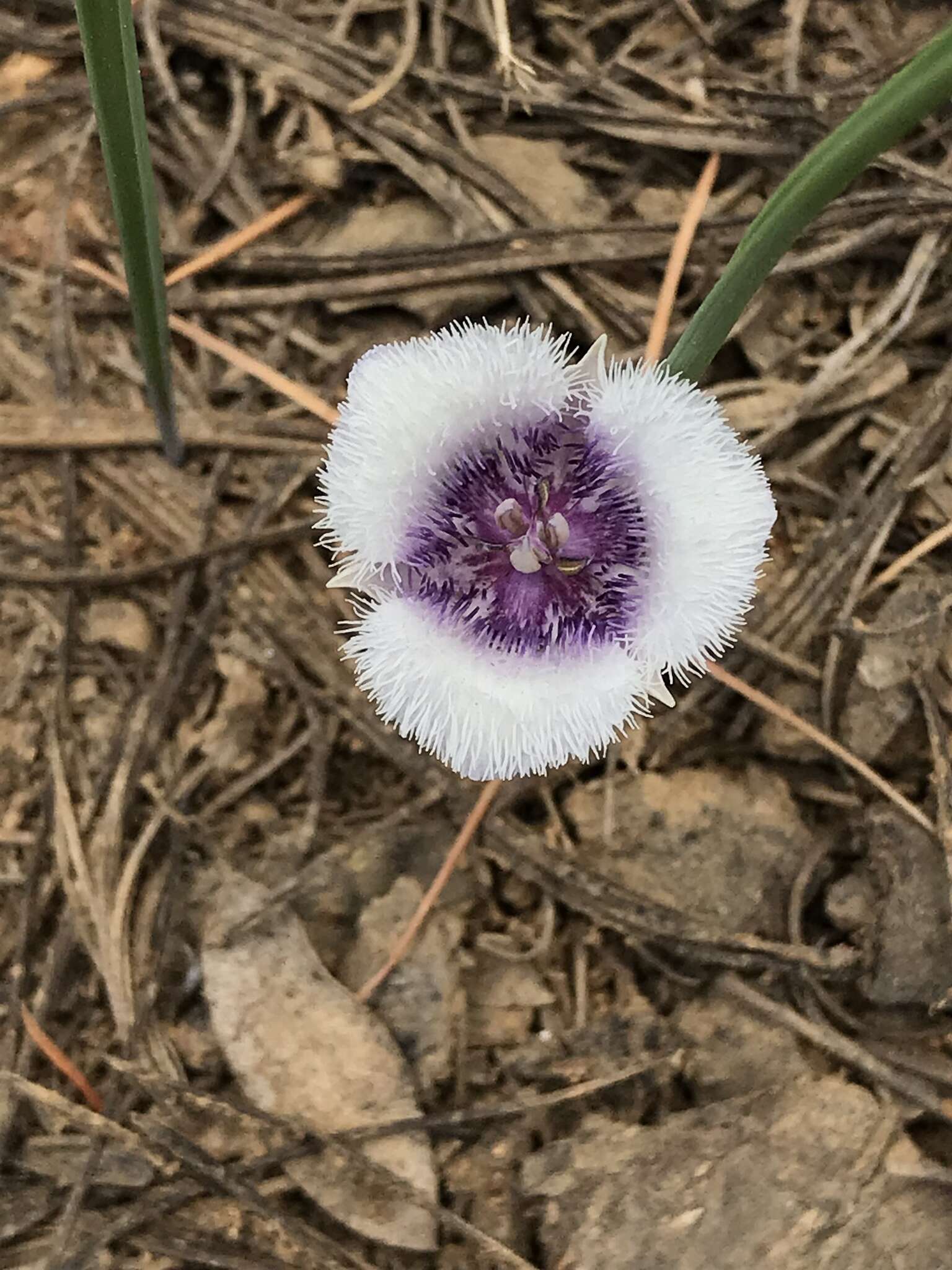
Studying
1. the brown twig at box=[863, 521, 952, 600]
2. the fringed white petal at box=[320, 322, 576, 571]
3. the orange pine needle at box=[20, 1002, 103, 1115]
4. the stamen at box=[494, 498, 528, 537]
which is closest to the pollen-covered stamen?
the stamen at box=[494, 498, 528, 537]

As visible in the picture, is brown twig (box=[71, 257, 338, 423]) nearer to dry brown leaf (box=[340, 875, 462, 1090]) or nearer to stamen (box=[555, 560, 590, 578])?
stamen (box=[555, 560, 590, 578])

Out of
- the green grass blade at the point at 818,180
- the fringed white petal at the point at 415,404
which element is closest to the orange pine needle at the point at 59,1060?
the fringed white petal at the point at 415,404

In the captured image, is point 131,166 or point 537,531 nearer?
point 131,166

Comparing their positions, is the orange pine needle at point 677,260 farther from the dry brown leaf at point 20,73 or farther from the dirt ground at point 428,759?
the dry brown leaf at point 20,73

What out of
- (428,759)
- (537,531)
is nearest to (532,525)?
(537,531)

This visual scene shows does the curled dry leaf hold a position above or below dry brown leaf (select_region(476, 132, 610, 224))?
below

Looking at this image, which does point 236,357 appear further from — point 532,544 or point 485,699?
point 485,699

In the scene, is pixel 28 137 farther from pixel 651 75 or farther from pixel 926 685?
pixel 926 685
